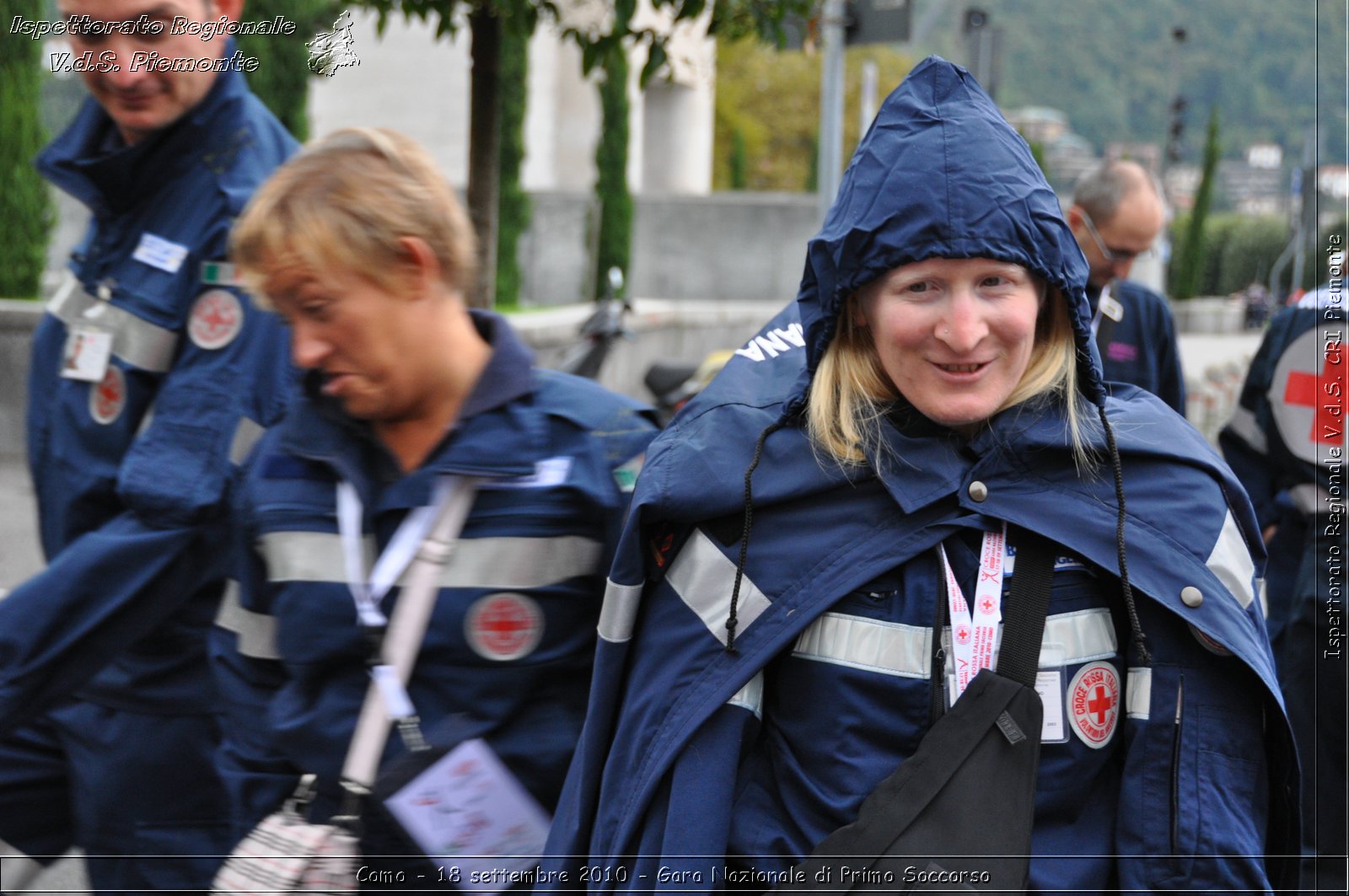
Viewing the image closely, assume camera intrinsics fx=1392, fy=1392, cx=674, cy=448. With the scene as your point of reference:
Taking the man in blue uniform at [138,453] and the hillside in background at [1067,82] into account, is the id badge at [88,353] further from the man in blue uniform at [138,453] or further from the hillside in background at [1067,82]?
the hillside in background at [1067,82]

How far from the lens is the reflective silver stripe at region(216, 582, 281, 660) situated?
2.41m

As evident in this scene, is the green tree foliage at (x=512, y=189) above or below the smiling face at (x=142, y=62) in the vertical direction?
above

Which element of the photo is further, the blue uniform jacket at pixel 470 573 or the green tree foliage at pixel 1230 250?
the green tree foliage at pixel 1230 250

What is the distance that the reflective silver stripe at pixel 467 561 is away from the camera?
2246mm

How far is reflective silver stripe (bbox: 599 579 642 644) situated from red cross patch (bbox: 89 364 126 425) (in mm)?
1149

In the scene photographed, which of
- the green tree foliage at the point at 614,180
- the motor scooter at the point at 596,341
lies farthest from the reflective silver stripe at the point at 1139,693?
the green tree foliage at the point at 614,180

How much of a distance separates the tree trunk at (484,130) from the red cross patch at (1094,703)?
2.97 m

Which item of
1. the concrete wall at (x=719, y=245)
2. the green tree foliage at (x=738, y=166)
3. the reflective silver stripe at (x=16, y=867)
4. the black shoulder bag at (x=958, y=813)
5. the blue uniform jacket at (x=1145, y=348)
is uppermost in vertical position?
the green tree foliage at (x=738, y=166)

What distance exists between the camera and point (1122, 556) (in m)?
2.01

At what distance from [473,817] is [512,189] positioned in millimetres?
14385

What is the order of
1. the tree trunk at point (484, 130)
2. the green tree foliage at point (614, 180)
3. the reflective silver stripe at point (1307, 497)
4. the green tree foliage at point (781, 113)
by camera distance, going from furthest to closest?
the green tree foliage at point (781, 113), the green tree foliage at point (614, 180), the tree trunk at point (484, 130), the reflective silver stripe at point (1307, 497)

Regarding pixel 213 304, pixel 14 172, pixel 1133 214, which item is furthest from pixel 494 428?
pixel 14 172

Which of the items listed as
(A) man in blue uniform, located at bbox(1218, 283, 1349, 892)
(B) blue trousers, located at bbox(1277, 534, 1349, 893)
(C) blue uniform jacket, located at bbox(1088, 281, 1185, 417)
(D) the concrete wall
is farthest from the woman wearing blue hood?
(D) the concrete wall

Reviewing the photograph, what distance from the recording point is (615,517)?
2357 millimetres
